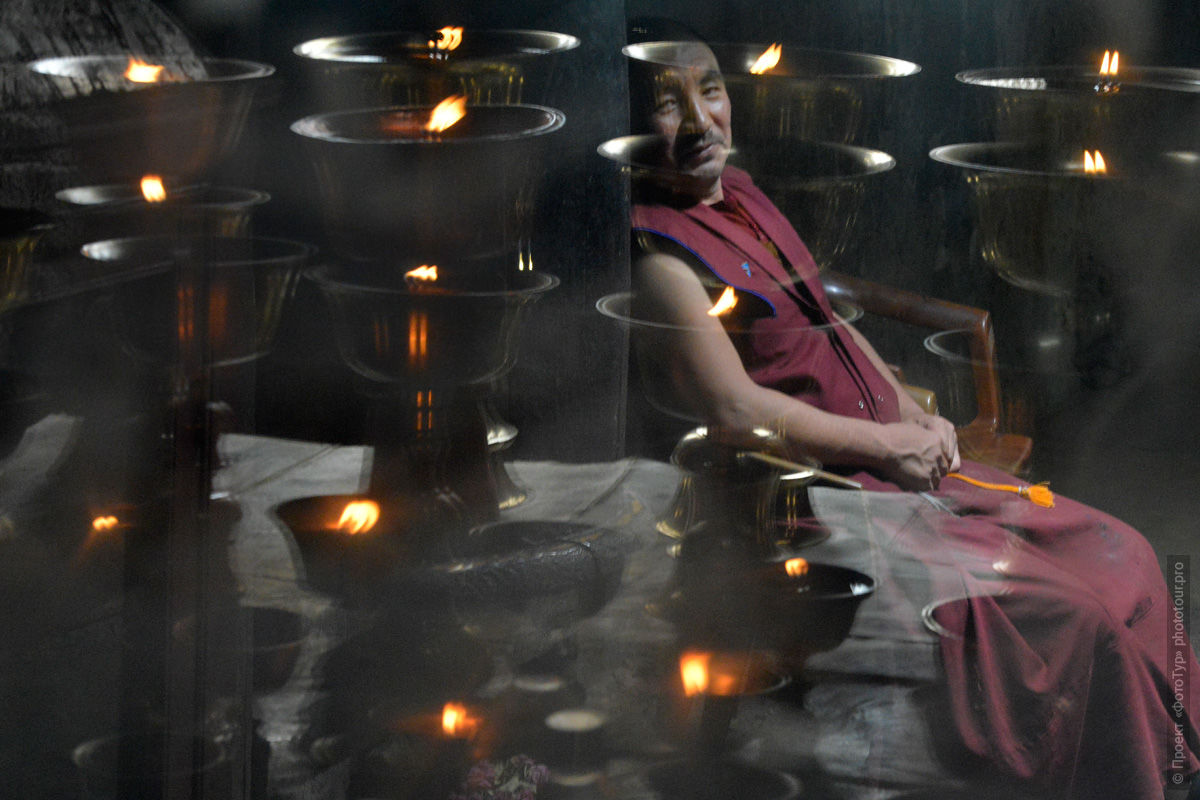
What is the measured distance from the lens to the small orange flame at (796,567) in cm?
112

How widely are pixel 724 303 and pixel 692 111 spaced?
0.63ft

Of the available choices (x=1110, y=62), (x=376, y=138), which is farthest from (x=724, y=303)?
(x=1110, y=62)

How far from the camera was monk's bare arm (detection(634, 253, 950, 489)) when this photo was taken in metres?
1.06

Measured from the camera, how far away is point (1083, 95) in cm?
110

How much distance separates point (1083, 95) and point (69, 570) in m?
1.15

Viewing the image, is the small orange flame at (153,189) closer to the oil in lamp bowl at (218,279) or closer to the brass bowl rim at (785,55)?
the oil in lamp bowl at (218,279)

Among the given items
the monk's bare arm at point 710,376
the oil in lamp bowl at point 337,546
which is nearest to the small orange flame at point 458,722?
the oil in lamp bowl at point 337,546

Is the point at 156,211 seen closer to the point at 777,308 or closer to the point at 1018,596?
the point at 777,308

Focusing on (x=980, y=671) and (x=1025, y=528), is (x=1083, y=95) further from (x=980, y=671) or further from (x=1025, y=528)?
(x=980, y=671)

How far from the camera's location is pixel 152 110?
99cm

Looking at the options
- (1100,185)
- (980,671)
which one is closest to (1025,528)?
(980,671)

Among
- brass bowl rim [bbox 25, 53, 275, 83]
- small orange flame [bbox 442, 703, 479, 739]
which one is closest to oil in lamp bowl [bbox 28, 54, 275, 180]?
brass bowl rim [bbox 25, 53, 275, 83]

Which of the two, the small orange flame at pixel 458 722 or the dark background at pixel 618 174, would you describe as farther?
the small orange flame at pixel 458 722

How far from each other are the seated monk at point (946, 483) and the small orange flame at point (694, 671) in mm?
250
